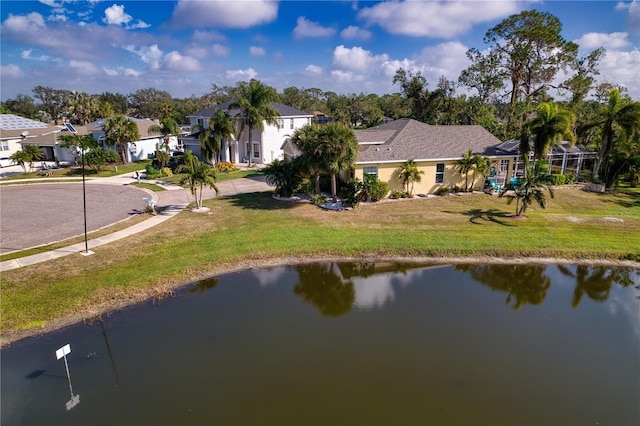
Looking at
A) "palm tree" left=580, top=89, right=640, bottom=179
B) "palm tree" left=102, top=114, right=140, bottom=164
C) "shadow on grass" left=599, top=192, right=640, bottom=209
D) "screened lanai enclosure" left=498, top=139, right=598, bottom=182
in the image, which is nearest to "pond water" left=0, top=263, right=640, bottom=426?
"shadow on grass" left=599, top=192, right=640, bottom=209

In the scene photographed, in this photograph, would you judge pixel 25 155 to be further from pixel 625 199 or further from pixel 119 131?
pixel 625 199

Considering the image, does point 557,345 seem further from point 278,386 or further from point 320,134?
point 320,134

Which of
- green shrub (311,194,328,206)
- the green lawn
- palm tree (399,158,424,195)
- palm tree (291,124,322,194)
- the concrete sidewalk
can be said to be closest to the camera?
the concrete sidewalk

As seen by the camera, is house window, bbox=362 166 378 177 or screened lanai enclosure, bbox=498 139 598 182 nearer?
house window, bbox=362 166 378 177

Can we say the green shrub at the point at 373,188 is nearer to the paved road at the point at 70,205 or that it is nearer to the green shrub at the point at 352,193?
the green shrub at the point at 352,193

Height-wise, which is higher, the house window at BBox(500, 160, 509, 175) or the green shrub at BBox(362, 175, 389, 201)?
the house window at BBox(500, 160, 509, 175)

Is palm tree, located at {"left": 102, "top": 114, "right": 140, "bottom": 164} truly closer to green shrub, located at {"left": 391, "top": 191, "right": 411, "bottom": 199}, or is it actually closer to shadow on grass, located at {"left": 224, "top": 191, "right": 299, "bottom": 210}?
shadow on grass, located at {"left": 224, "top": 191, "right": 299, "bottom": 210}
